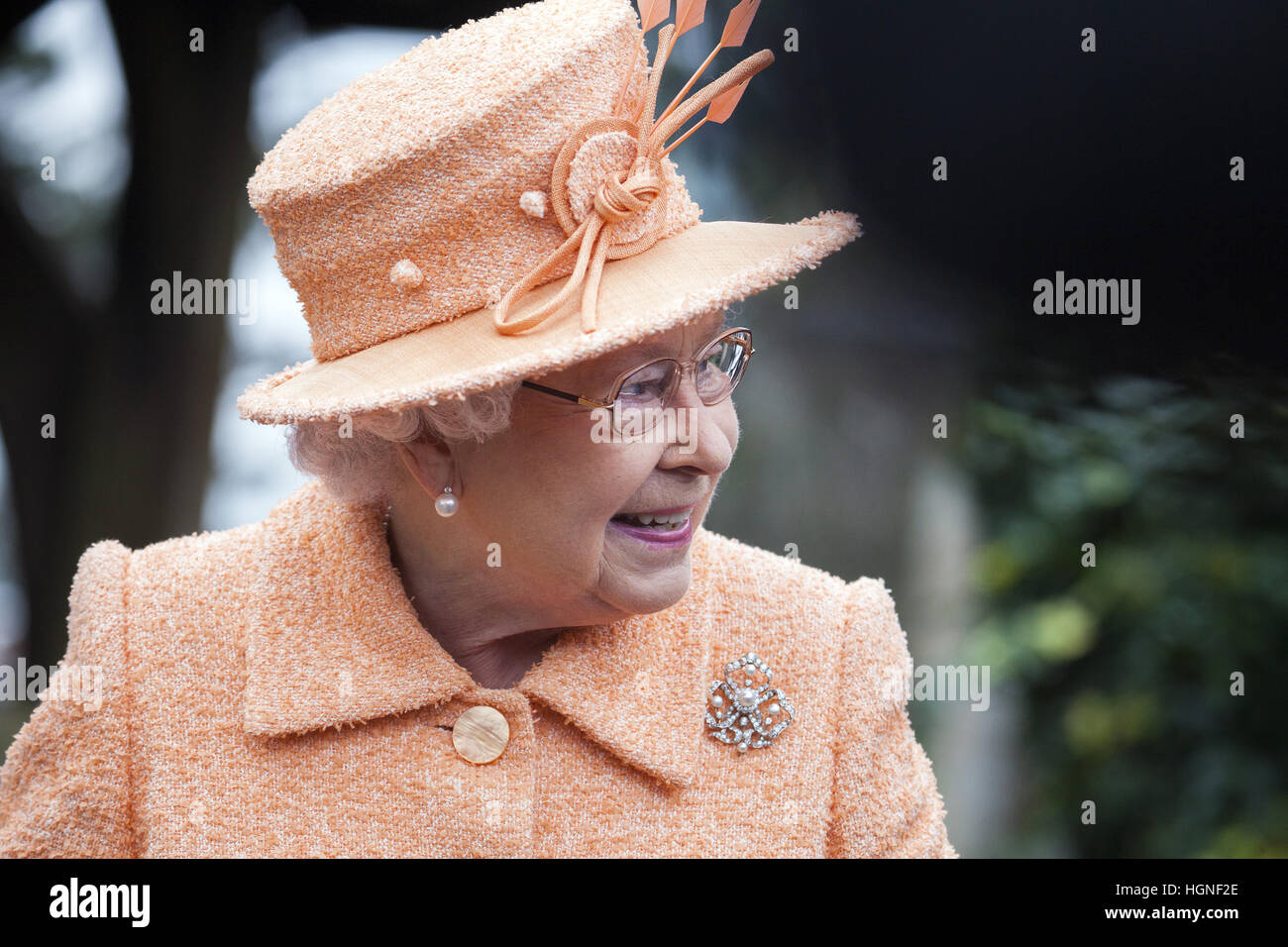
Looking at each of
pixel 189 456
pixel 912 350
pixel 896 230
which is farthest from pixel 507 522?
pixel 912 350

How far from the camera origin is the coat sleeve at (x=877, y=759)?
69.9 inches

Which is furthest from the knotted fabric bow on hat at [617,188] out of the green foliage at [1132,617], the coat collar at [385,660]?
the green foliage at [1132,617]

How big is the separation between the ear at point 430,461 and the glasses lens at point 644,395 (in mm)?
284

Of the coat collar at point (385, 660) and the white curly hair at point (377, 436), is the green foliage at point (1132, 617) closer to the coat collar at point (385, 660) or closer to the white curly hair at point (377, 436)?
the coat collar at point (385, 660)

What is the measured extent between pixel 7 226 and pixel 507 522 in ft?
5.80

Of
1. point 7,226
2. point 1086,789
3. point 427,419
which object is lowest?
point 1086,789

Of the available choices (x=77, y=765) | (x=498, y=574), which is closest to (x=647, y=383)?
(x=498, y=574)

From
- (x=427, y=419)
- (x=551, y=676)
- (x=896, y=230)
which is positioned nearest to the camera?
(x=427, y=419)

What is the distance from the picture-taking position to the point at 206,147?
2.73 m

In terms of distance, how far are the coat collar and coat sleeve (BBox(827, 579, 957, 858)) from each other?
241 millimetres

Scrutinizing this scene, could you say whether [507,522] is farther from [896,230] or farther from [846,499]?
[846,499]

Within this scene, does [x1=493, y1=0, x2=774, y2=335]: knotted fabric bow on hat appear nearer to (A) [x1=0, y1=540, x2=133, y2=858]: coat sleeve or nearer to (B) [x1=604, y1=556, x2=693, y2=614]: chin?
(B) [x1=604, y1=556, x2=693, y2=614]: chin

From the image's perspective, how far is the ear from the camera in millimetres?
1642

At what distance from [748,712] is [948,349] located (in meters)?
1.42
